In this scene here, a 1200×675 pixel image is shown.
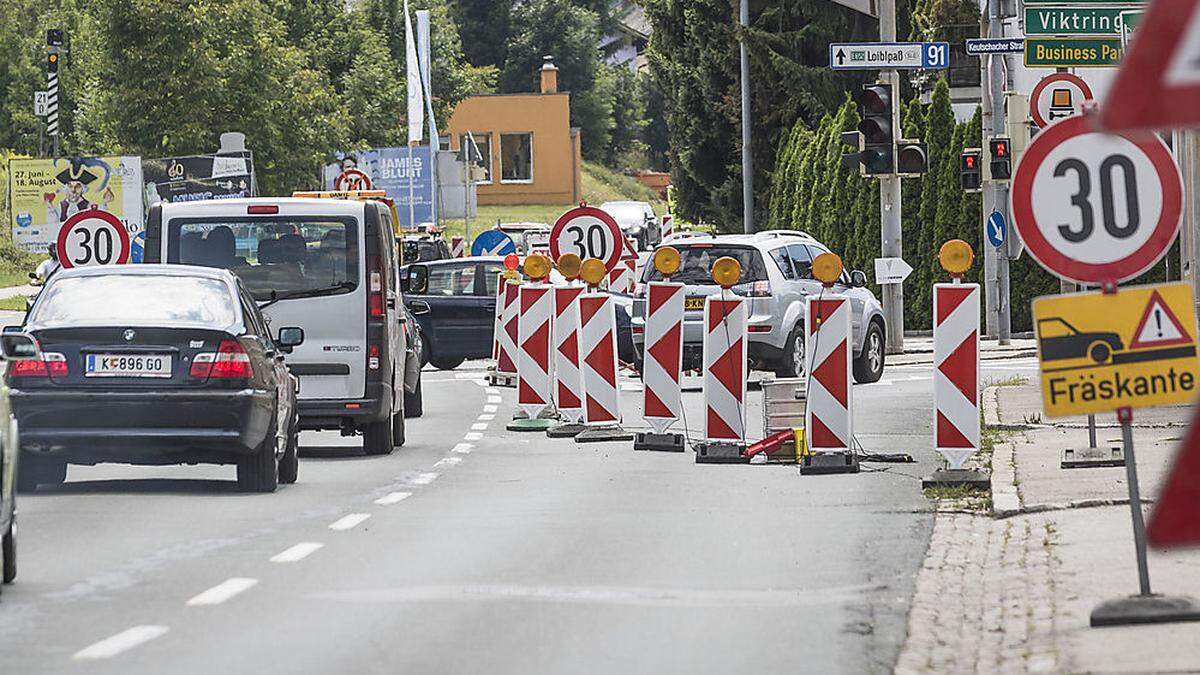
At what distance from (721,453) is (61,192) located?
37.6 meters

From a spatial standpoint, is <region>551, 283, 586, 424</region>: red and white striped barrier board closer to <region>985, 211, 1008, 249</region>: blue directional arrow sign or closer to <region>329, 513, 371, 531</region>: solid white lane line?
<region>329, 513, 371, 531</region>: solid white lane line

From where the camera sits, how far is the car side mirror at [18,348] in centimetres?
1115

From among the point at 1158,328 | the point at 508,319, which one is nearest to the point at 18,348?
the point at 1158,328

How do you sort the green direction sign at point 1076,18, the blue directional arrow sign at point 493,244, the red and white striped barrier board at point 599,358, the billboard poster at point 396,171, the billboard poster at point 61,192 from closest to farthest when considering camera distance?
the green direction sign at point 1076,18
the red and white striped barrier board at point 599,358
the blue directional arrow sign at point 493,244
the billboard poster at point 61,192
the billboard poster at point 396,171

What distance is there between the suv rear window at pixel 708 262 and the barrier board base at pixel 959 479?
11.8 m

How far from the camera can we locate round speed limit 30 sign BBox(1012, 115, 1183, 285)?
9133mm

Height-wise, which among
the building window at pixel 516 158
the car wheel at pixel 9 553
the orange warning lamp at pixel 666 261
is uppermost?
the building window at pixel 516 158

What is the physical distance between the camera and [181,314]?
48.3 ft

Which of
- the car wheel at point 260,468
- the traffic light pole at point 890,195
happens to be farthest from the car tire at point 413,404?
the traffic light pole at point 890,195

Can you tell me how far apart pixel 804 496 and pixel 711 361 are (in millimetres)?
2891

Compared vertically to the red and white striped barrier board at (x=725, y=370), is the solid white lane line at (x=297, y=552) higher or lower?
lower

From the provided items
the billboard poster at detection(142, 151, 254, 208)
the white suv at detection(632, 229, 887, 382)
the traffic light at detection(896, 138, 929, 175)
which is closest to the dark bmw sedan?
the white suv at detection(632, 229, 887, 382)

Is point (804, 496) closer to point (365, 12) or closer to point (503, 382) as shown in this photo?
point (503, 382)

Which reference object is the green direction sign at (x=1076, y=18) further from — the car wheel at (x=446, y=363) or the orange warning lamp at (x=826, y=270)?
the car wheel at (x=446, y=363)
